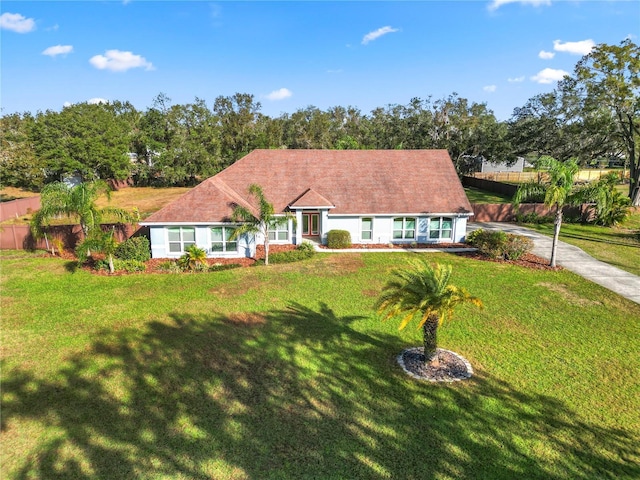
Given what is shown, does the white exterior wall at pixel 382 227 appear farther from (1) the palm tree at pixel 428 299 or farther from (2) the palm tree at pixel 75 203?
(1) the palm tree at pixel 428 299

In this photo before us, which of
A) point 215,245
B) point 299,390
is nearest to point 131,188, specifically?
point 215,245

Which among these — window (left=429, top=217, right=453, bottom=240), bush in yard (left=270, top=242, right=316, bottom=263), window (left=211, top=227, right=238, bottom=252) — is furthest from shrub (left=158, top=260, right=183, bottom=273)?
window (left=429, top=217, right=453, bottom=240)

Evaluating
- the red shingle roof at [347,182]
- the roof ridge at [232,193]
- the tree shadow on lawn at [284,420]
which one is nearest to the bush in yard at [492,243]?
the red shingle roof at [347,182]

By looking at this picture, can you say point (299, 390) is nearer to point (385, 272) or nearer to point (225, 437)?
point (225, 437)

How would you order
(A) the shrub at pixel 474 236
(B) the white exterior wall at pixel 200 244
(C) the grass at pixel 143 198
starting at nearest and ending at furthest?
1. (B) the white exterior wall at pixel 200 244
2. (A) the shrub at pixel 474 236
3. (C) the grass at pixel 143 198

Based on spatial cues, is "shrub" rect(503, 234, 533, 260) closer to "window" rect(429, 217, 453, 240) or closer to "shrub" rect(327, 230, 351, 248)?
"window" rect(429, 217, 453, 240)

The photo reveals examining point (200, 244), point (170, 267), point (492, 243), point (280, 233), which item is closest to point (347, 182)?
point (280, 233)
